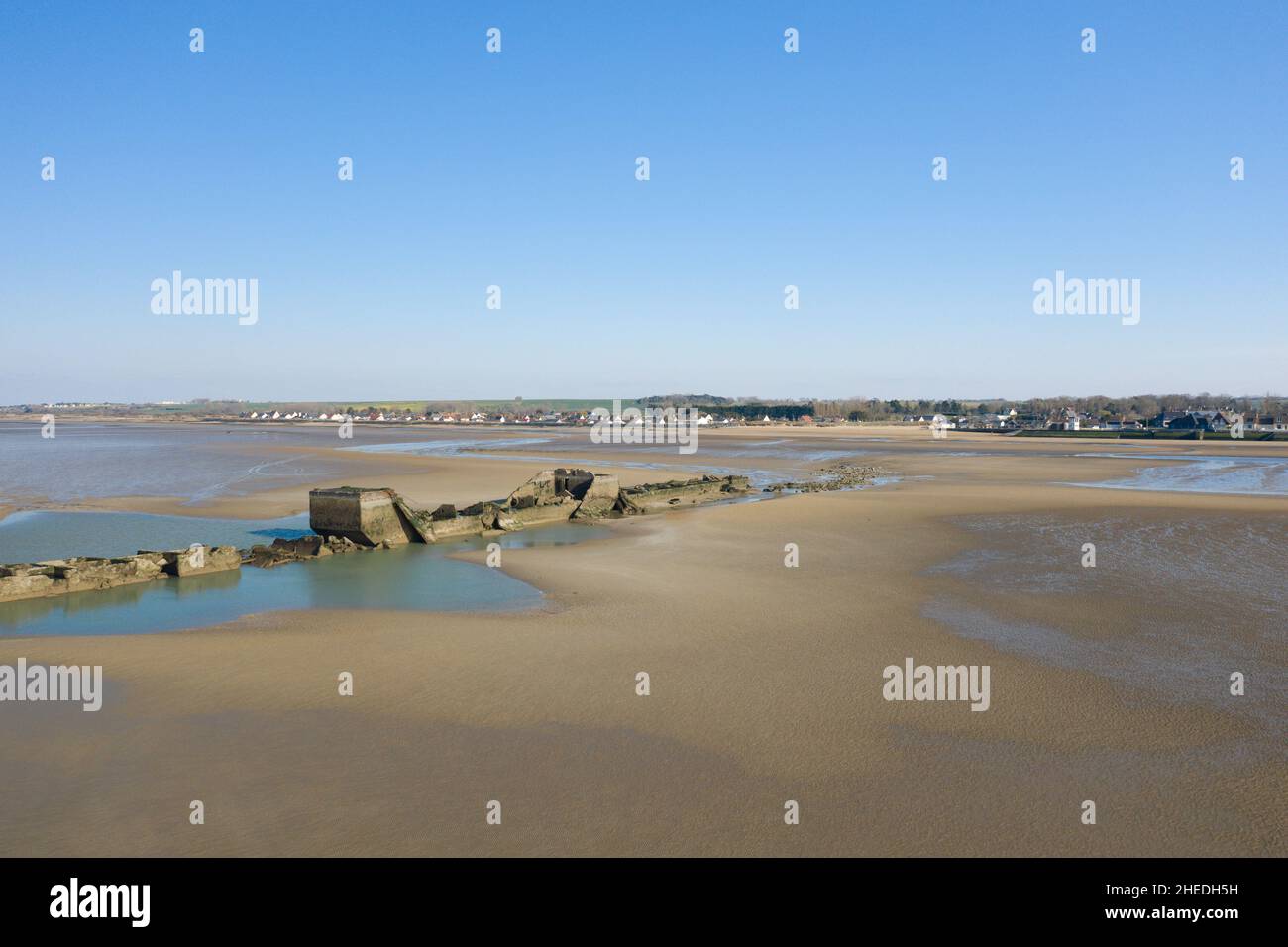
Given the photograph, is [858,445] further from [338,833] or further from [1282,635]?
[338,833]

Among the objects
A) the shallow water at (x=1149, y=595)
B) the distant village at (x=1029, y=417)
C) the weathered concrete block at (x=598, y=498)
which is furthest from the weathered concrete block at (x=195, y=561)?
the distant village at (x=1029, y=417)

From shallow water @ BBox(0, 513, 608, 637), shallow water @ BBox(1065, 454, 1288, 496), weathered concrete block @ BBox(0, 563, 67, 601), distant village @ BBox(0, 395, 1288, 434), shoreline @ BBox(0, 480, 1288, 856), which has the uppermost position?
distant village @ BBox(0, 395, 1288, 434)

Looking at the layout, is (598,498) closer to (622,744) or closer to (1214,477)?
(622,744)

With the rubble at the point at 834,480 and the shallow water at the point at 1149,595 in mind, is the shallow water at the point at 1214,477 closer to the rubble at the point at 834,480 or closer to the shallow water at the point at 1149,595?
the rubble at the point at 834,480

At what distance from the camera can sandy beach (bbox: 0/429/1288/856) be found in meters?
6.04

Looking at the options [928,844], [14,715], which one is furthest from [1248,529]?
[14,715]

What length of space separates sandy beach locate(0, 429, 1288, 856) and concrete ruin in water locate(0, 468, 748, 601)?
352 cm

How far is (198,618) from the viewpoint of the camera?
42.6ft

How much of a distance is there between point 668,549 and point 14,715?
13532 millimetres

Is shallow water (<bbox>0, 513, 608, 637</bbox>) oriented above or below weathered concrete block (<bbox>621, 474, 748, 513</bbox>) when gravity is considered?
below

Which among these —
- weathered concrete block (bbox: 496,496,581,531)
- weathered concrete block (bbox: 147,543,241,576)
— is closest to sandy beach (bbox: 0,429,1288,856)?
weathered concrete block (bbox: 147,543,241,576)

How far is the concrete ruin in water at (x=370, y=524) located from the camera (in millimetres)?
14648

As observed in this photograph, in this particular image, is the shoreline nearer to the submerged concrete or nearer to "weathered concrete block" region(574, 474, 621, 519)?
the submerged concrete

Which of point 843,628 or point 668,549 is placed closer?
point 843,628
